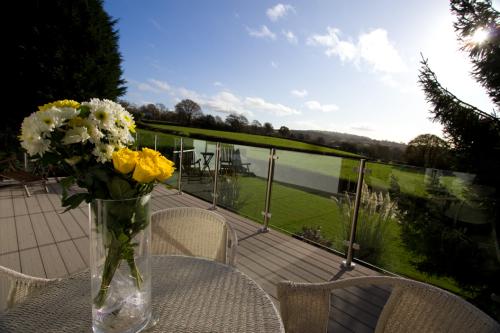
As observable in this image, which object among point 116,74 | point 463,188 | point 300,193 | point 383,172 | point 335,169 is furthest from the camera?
point 116,74

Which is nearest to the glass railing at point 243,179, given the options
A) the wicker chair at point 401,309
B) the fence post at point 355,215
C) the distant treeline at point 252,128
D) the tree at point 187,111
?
the fence post at point 355,215

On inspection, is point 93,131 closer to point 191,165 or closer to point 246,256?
point 246,256

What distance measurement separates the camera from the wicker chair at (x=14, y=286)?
1178 mm

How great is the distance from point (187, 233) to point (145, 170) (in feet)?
4.01

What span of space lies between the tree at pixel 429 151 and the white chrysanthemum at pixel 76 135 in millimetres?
3345

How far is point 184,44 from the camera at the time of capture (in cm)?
921

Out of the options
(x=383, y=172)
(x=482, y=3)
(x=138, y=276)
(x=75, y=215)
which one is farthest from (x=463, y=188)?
(x=75, y=215)

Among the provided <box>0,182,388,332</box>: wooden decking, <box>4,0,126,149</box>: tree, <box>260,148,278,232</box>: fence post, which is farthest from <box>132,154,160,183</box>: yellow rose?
<box>4,0,126,149</box>: tree

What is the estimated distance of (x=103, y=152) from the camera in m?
0.76

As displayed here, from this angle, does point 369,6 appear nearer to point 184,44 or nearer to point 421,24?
point 421,24

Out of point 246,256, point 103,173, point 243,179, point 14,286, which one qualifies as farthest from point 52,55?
point 103,173

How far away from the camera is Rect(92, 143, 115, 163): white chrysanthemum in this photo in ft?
2.46

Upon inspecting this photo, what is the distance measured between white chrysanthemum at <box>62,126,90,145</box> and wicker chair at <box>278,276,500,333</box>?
1081 mm

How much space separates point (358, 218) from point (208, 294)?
8.33ft
